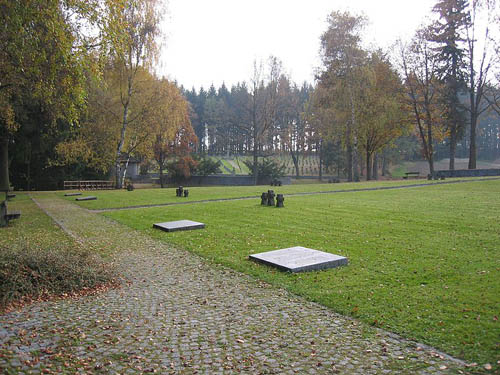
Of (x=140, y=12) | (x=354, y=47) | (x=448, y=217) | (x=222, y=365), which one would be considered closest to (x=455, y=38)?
(x=354, y=47)

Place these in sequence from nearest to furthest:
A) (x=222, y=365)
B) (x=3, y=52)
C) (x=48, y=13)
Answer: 1. (x=222, y=365)
2. (x=48, y=13)
3. (x=3, y=52)

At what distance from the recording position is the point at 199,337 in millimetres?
3727

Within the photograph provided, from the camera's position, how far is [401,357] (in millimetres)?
3271

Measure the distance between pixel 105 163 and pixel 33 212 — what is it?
1713 cm

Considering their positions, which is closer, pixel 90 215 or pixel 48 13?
pixel 48 13

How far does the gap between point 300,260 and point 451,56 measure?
36.6m

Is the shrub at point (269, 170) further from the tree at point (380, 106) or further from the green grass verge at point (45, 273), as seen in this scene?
the green grass verge at point (45, 273)

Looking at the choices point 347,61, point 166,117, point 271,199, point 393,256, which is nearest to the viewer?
point 393,256

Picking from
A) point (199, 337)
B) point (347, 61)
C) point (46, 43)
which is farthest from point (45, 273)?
point (347, 61)

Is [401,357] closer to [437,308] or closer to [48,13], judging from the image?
[437,308]

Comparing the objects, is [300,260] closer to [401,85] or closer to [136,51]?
[136,51]

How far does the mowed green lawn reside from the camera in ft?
13.0

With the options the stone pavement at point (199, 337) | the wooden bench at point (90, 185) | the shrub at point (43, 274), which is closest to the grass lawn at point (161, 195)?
the wooden bench at point (90, 185)

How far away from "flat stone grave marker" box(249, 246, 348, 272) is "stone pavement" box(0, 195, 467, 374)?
790 millimetres
